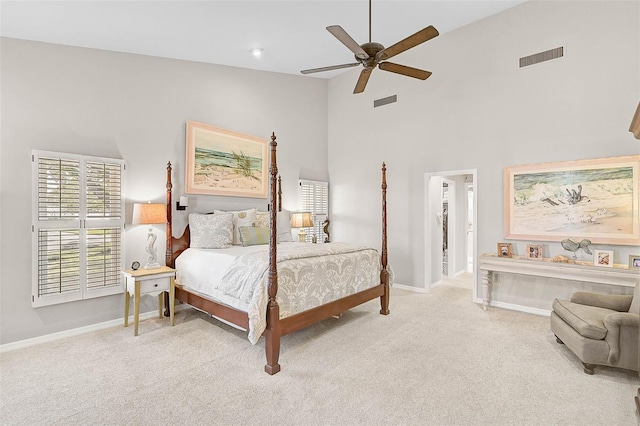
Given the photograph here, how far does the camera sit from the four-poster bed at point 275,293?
110 inches

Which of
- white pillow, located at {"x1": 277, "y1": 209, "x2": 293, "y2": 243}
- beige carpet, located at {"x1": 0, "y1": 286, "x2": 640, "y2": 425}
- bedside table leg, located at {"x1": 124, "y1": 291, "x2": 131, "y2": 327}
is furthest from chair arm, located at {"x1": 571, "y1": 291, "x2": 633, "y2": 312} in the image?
bedside table leg, located at {"x1": 124, "y1": 291, "x2": 131, "y2": 327}

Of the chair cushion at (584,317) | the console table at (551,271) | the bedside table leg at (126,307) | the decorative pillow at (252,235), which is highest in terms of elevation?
the decorative pillow at (252,235)

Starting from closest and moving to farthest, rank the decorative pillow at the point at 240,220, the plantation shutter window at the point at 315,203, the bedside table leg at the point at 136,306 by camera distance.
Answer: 1. the bedside table leg at the point at 136,306
2. the decorative pillow at the point at 240,220
3. the plantation shutter window at the point at 315,203

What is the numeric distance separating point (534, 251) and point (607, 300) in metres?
1.21

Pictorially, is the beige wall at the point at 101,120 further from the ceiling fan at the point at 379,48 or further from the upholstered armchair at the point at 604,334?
the upholstered armchair at the point at 604,334

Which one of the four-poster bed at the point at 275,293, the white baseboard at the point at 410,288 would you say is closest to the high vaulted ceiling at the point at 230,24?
the four-poster bed at the point at 275,293

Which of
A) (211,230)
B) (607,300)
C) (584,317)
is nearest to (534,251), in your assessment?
(607,300)

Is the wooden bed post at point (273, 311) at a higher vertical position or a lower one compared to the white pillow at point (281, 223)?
lower

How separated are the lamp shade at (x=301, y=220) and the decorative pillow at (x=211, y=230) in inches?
57.7

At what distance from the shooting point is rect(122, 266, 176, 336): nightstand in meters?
3.52

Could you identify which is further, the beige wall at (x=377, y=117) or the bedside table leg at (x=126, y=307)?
the bedside table leg at (x=126, y=307)

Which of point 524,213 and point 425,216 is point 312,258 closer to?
point 425,216

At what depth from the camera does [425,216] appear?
5.42 meters

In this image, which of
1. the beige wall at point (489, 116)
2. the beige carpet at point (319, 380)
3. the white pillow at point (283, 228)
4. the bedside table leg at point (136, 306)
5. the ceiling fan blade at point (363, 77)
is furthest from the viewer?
the white pillow at point (283, 228)
